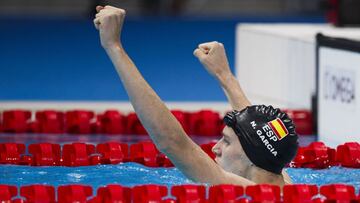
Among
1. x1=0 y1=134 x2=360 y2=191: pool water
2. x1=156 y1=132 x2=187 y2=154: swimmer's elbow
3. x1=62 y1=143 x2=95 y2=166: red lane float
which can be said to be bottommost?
x1=0 y1=134 x2=360 y2=191: pool water

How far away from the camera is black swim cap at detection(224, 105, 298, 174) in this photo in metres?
3.81

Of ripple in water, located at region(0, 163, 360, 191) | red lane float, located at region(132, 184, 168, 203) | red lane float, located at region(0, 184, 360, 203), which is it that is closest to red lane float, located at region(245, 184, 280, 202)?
red lane float, located at region(0, 184, 360, 203)

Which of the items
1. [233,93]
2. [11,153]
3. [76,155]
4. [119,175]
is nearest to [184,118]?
[76,155]

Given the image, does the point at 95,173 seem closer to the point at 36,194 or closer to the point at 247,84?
the point at 36,194

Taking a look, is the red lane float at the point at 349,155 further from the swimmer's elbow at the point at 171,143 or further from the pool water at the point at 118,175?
the swimmer's elbow at the point at 171,143

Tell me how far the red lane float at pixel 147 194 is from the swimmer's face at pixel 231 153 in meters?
0.27

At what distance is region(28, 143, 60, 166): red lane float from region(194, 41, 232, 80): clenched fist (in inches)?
48.5

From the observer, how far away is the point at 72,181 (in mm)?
4695

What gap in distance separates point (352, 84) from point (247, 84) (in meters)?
2.13

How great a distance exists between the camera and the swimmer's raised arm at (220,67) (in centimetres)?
423

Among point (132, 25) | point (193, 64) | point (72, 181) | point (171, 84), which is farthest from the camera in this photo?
point (132, 25)

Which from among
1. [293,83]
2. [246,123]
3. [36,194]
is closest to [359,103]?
[293,83]

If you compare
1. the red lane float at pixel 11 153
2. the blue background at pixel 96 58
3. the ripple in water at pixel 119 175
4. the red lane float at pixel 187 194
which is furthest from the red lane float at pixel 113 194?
the blue background at pixel 96 58

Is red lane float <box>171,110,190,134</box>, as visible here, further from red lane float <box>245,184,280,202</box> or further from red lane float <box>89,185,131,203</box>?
red lane float <box>245,184,280,202</box>
